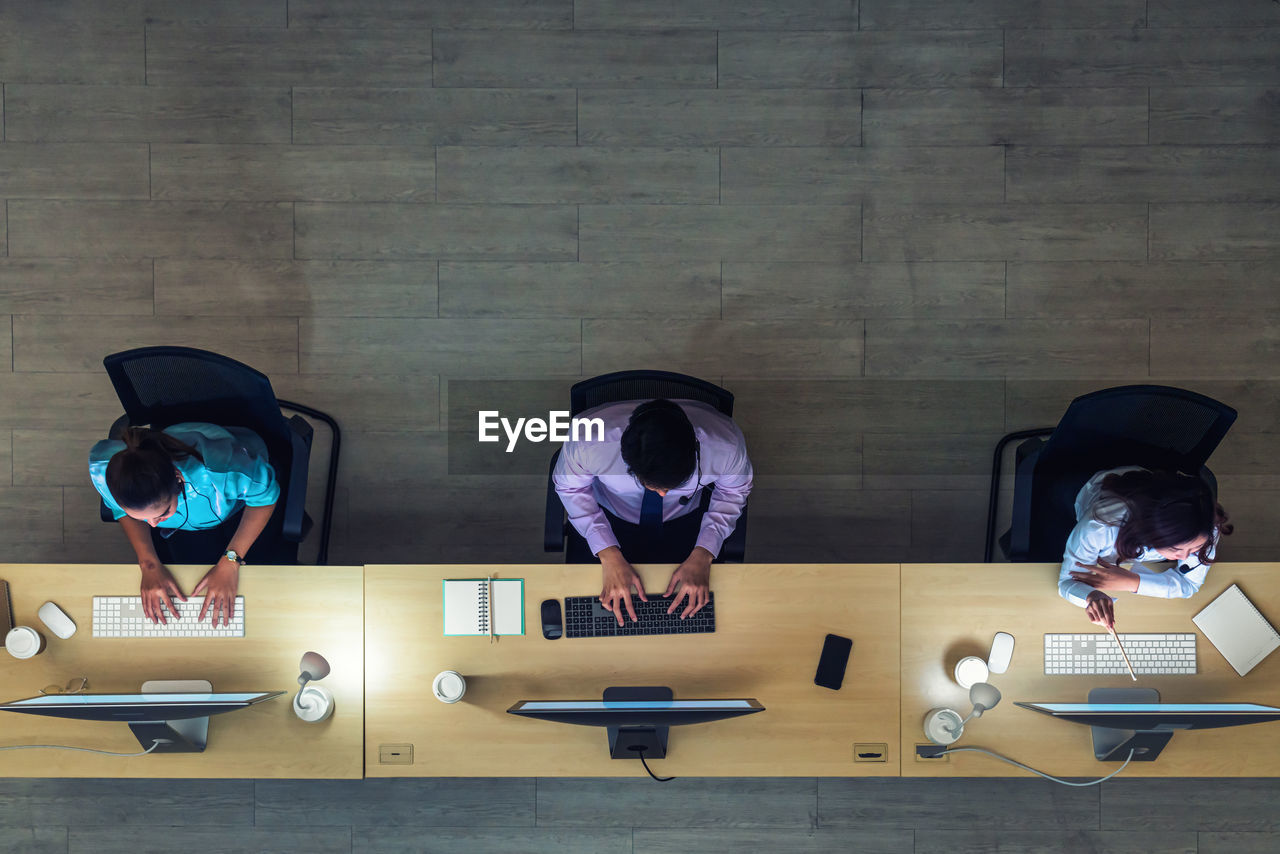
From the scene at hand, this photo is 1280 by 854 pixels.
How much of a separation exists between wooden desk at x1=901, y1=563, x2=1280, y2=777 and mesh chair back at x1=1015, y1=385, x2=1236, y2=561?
294 millimetres

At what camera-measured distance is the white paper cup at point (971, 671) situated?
2008mm

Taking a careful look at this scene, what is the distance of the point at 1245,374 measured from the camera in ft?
9.44

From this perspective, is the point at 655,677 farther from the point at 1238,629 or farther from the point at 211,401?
the point at 1238,629

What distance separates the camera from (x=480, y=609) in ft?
6.81

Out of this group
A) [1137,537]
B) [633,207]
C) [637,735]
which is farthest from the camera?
[633,207]

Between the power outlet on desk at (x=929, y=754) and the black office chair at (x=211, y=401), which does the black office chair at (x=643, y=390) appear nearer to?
the black office chair at (x=211, y=401)

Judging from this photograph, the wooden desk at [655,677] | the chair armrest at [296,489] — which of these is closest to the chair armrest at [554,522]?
the wooden desk at [655,677]

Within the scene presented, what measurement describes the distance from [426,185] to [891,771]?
255 cm

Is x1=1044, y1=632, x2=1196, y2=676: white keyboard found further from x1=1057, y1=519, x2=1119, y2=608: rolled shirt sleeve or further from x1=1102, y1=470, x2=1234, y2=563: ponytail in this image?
x1=1102, y1=470, x2=1234, y2=563: ponytail

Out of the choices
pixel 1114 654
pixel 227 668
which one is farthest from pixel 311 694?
pixel 1114 654

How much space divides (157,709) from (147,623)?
0.36 meters

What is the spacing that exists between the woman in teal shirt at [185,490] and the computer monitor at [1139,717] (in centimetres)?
221

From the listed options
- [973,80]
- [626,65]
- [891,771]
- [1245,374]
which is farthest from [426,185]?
[1245,374]

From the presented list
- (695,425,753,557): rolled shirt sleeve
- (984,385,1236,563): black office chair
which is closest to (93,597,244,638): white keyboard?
(695,425,753,557): rolled shirt sleeve
